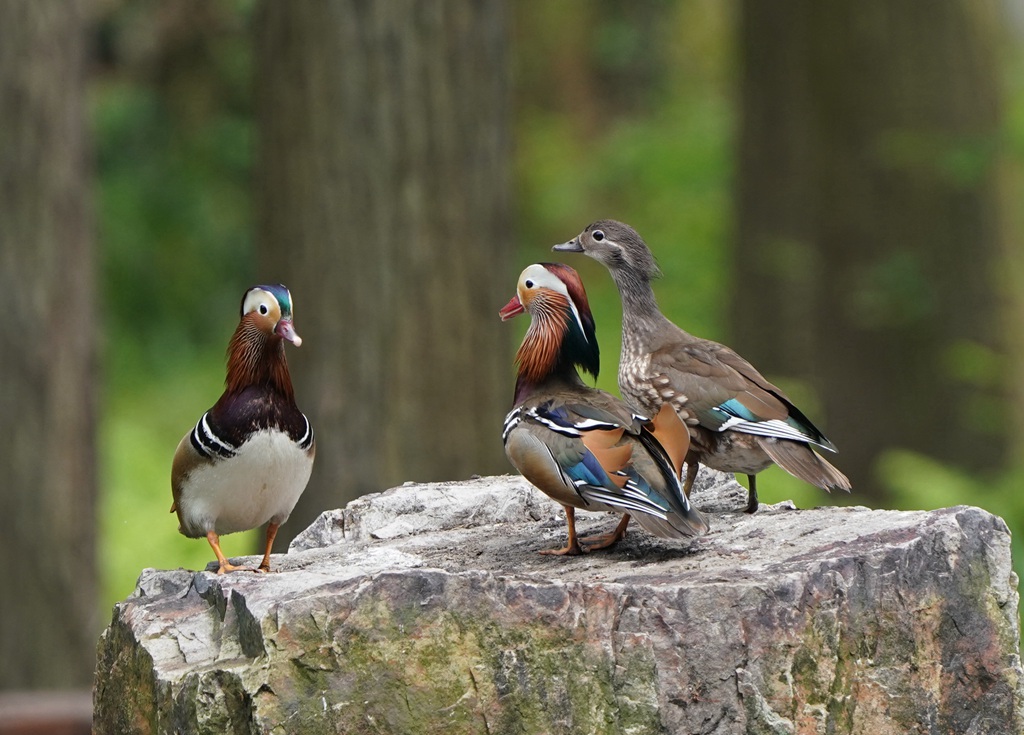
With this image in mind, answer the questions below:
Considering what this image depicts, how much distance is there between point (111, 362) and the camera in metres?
14.5

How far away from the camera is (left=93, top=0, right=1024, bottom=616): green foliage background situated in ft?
39.6

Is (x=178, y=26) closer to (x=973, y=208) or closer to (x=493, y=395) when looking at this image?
(x=973, y=208)

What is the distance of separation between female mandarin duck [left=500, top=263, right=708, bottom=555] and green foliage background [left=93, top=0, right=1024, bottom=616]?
19.2 ft

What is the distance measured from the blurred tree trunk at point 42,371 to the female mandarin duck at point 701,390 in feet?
13.9

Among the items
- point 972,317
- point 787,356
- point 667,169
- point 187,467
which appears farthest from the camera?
point 667,169

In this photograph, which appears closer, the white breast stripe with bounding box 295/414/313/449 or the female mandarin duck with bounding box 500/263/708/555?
the female mandarin duck with bounding box 500/263/708/555

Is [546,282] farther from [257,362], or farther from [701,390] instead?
[257,362]

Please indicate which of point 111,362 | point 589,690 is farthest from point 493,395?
point 111,362

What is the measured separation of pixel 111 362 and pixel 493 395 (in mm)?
8484

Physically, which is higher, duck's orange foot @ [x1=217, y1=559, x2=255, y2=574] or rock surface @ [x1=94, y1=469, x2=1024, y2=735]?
duck's orange foot @ [x1=217, y1=559, x2=255, y2=574]

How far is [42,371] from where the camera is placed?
7.79 m

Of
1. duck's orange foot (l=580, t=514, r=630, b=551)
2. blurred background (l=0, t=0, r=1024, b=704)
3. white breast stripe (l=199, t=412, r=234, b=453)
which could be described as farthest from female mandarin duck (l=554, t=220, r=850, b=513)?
blurred background (l=0, t=0, r=1024, b=704)

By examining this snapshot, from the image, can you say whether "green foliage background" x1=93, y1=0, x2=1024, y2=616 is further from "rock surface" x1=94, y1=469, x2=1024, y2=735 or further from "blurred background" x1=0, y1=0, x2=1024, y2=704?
"rock surface" x1=94, y1=469, x2=1024, y2=735

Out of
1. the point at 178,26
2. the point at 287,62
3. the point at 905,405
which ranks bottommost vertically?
the point at 905,405
